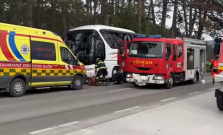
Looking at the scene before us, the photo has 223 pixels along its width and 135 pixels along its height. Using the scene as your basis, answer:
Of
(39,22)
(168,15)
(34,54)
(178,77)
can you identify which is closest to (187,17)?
(168,15)

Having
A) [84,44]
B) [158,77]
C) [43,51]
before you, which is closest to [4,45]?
[43,51]

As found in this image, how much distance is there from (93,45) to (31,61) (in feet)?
21.0

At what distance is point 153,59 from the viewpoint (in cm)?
1591

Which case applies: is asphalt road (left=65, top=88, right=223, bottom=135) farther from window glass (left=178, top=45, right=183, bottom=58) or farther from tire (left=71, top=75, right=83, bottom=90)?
window glass (left=178, top=45, right=183, bottom=58)

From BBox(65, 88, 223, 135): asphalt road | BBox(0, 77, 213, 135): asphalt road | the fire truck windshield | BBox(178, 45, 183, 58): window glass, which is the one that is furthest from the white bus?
BBox(65, 88, 223, 135): asphalt road

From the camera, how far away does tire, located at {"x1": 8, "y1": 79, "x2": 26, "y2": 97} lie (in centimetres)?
1189

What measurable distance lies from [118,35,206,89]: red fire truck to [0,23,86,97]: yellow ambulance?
3.31 meters

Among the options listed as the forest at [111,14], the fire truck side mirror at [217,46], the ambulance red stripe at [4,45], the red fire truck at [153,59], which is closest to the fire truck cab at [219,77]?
the fire truck side mirror at [217,46]

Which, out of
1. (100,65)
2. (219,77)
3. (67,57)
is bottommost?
(219,77)

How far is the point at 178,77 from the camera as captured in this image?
58.6ft

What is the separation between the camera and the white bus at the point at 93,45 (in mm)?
18438

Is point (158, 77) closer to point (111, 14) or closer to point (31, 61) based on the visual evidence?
point (31, 61)

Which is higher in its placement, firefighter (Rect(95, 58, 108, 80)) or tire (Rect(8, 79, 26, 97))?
firefighter (Rect(95, 58, 108, 80))

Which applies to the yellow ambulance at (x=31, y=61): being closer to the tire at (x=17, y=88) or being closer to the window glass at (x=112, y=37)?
A: the tire at (x=17, y=88)
